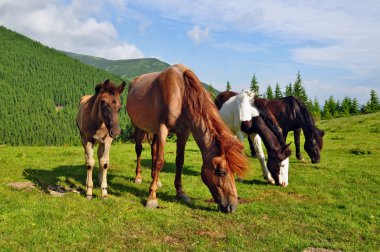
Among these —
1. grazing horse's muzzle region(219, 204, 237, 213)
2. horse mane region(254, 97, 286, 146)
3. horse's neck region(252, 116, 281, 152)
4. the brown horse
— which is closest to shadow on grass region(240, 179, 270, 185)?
horse's neck region(252, 116, 281, 152)

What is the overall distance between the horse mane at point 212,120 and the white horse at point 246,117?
156 inches

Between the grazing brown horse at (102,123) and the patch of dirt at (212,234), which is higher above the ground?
the grazing brown horse at (102,123)

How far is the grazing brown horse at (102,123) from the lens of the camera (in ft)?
27.6

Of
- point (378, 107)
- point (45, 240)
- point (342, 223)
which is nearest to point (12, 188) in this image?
point (45, 240)

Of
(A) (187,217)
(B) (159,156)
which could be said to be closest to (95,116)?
(B) (159,156)

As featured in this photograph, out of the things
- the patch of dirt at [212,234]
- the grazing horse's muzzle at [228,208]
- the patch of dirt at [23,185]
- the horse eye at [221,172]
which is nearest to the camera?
the patch of dirt at [212,234]

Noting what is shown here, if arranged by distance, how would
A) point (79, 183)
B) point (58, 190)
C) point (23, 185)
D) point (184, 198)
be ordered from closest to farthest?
point (184, 198)
point (58, 190)
point (23, 185)
point (79, 183)

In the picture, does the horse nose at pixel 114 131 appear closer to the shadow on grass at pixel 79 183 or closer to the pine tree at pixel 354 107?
the shadow on grass at pixel 79 183

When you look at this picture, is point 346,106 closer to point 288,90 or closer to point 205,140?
point 288,90

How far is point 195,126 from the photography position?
319 inches

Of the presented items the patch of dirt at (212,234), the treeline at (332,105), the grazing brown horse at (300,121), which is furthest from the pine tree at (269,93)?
the patch of dirt at (212,234)

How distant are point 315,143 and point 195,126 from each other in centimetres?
956

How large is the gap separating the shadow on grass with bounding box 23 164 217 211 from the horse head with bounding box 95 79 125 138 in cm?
224

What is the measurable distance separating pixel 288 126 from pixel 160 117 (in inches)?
370
